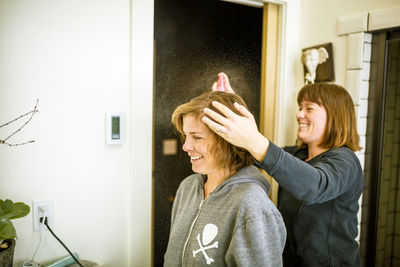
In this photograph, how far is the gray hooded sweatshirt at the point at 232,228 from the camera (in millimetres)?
1059

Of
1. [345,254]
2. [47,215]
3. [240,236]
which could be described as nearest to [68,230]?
[47,215]

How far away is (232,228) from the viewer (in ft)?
3.69

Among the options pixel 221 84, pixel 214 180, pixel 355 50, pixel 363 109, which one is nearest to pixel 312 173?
pixel 214 180

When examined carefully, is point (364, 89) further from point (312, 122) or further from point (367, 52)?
point (312, 122)

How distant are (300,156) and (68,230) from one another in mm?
1088

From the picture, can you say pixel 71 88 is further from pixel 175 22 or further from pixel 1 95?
pixel 175 22

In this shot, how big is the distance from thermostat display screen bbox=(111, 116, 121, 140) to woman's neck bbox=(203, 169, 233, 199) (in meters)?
0.45

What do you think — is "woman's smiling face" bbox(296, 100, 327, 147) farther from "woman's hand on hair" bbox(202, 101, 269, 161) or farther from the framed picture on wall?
"woman's hand on hair" bbox(202, 101, 269, 161)

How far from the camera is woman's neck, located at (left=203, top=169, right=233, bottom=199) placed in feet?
A: 4.18

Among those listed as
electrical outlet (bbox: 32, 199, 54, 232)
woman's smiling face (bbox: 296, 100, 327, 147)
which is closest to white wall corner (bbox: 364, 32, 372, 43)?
woman's smiling face (bbox: 296, 100, 327, 147)

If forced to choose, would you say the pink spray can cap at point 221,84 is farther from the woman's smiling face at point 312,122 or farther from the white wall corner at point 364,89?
the white wall corner at point 364,89

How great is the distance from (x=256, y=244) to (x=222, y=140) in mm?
366

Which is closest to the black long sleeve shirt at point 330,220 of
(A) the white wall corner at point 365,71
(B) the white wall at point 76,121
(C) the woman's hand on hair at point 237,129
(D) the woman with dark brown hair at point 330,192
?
(D) the woman with dark brown hair at point 330,192

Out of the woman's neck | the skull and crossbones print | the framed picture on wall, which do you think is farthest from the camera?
the framed picture on wall
